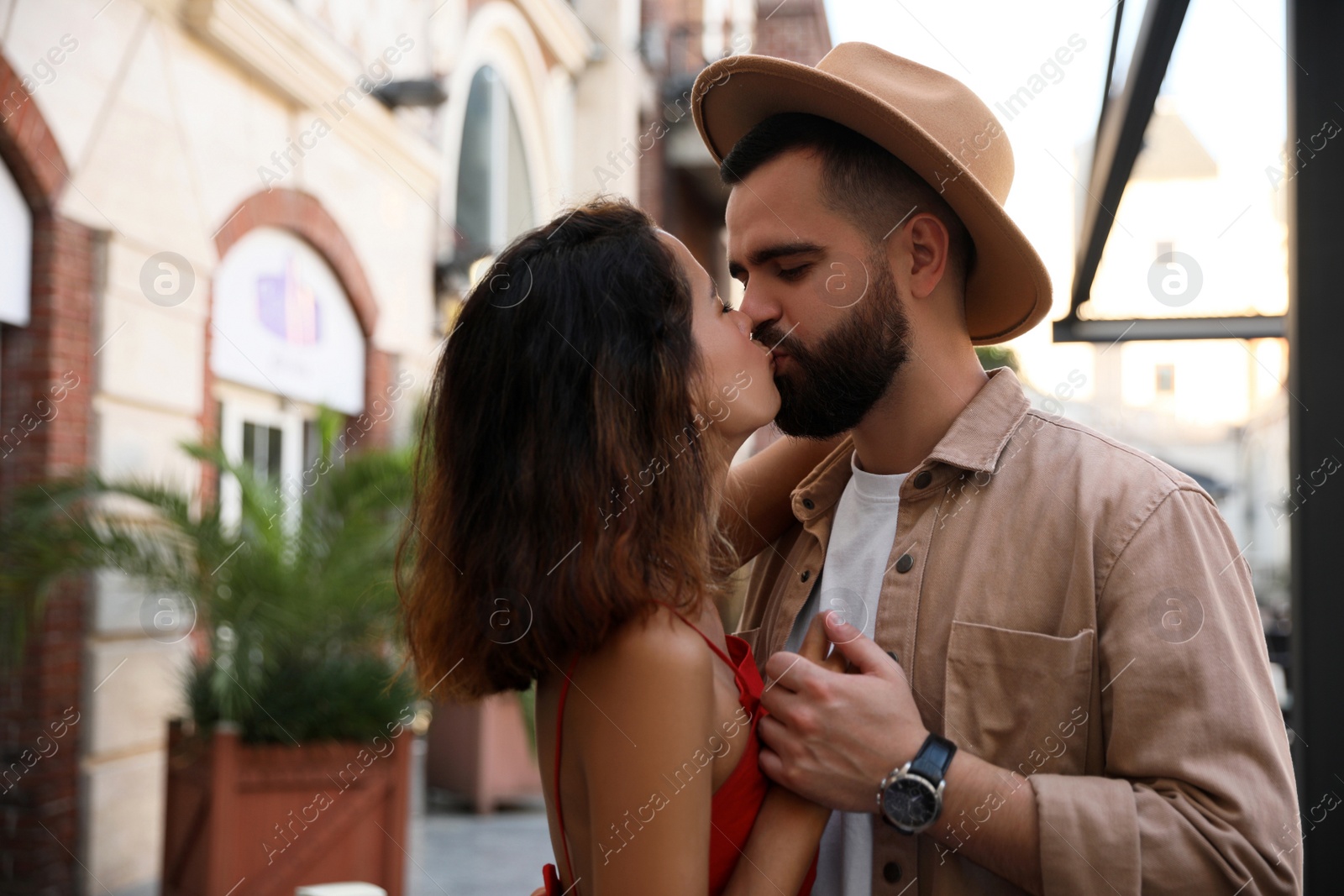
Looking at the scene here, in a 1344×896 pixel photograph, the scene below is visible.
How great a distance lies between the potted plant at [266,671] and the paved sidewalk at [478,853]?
1.05m

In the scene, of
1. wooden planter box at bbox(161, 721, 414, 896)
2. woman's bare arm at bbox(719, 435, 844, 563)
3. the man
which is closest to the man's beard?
the man

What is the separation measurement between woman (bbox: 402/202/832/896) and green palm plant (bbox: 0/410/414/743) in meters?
2.92

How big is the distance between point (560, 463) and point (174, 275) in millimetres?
4724

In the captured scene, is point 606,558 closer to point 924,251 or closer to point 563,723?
point 563,723

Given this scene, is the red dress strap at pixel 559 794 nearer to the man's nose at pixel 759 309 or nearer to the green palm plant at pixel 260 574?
the man's nose at pixel 759 309

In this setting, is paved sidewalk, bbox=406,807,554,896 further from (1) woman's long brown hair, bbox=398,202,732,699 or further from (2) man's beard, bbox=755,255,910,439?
(1) woman's long brown hair, bbox=398,202,732,699

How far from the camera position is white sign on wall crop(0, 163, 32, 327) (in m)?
4.82

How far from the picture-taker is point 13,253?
4887 mm

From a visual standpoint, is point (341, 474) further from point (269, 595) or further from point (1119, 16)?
point (1119, 16)

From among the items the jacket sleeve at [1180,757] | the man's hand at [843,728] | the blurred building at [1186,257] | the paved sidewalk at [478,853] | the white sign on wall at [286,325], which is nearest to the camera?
the jacket sleeve at [1180,757]

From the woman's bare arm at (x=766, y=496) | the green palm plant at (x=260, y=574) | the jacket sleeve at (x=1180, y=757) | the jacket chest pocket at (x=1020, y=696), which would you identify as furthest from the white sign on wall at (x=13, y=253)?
the jacket sleeve at (x=1180, y=757)

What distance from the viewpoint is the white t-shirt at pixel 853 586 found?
1.79 m

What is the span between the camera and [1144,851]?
1.49m

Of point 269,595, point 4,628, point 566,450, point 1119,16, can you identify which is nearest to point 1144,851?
point 566,450
